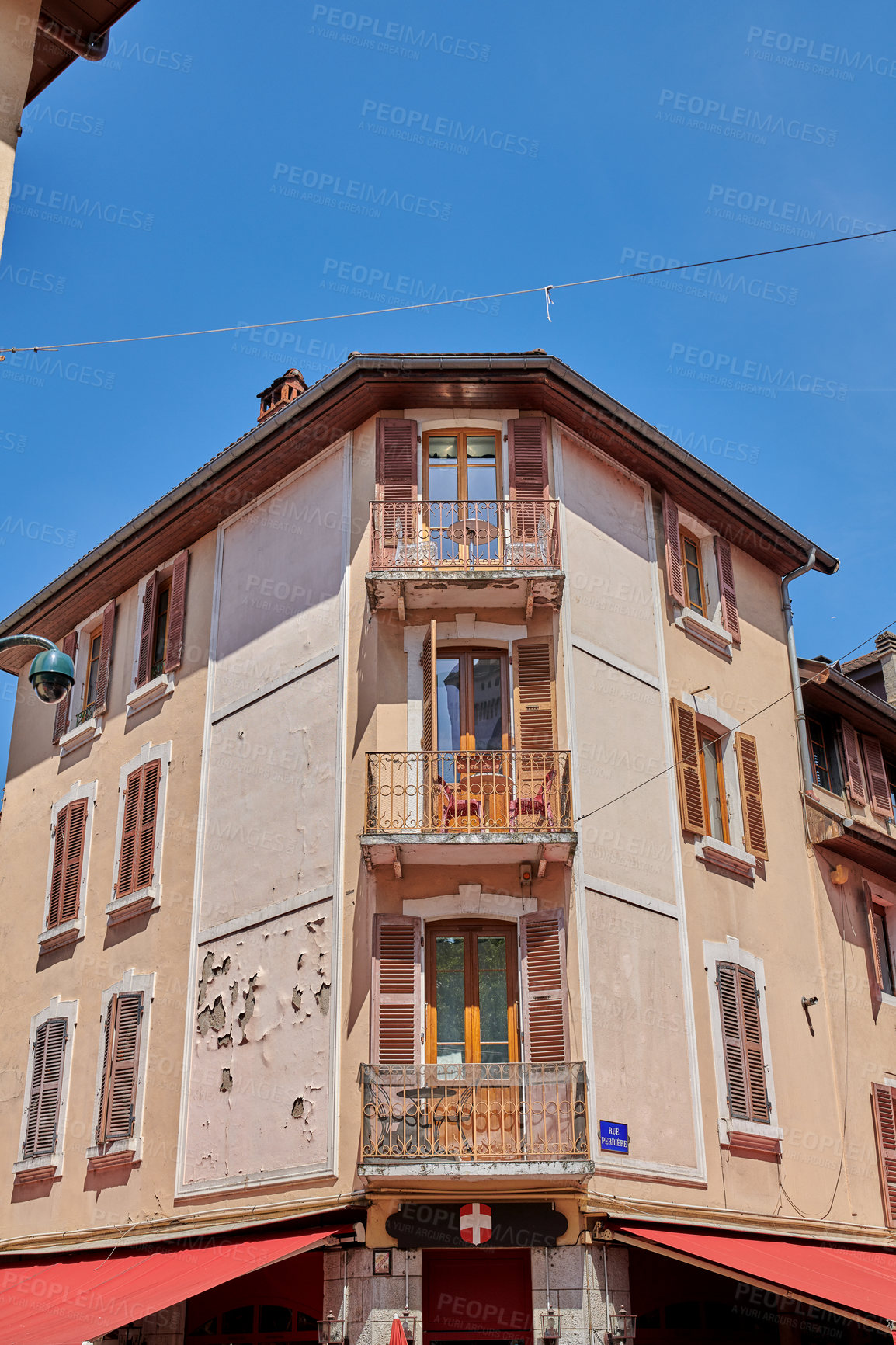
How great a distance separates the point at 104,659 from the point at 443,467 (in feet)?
21.5

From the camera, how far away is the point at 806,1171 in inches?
651

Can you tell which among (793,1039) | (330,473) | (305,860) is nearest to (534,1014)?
(305,860)

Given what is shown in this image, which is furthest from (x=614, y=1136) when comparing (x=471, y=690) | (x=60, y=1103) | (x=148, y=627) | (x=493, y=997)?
(x=148, y=627)

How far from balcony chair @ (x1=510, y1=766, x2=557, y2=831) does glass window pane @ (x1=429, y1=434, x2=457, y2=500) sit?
12.4ft

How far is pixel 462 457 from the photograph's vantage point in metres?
17.2

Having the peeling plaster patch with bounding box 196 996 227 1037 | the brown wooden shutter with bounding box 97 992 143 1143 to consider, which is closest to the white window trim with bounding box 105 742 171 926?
the brown wooden shutter with bounding box 97 992 143 1143

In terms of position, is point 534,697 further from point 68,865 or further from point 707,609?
point 68,865

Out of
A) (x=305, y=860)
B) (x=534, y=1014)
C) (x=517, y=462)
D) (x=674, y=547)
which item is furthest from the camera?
(x=674, y=547)

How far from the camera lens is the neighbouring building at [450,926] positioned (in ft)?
45.0

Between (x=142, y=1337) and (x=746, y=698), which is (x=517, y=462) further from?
(x=142, y=1337)

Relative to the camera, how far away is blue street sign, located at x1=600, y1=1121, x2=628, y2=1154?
14031 mm

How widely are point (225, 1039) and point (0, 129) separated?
32.1 feet

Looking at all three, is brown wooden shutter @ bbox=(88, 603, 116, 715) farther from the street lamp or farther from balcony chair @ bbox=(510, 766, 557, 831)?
the street lamp

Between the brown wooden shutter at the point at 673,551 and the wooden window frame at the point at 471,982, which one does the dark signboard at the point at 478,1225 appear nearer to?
the wooden window frame at the point at 471,982
